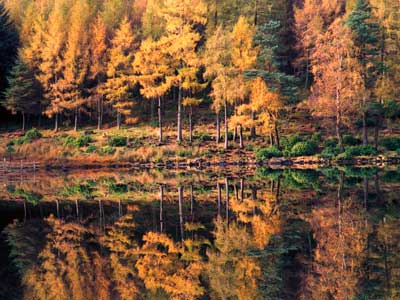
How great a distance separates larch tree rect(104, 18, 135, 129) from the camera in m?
56.3

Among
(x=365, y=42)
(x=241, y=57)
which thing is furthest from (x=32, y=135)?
(x=365, y=42)

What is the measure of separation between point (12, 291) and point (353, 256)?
7.76m

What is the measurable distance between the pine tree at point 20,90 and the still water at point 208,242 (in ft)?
96.8

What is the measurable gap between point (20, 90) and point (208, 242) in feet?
153

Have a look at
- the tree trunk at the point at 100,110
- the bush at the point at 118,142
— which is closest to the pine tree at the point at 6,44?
the tree trunk at the point at 100,110

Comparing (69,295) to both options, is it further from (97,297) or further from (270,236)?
(270,236)

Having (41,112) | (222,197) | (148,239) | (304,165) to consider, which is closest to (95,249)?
(148,239)

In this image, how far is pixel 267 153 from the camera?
153 feet

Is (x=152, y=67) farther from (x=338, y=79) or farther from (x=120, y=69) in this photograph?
(x=338, y=79)

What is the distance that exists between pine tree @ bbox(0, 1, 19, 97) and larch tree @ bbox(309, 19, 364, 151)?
109 ft

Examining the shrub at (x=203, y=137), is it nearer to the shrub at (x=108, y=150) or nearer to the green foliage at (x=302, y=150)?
the shrub at (x=108, y=150)

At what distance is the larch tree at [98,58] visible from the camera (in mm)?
58094

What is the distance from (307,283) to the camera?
1211 centimetres

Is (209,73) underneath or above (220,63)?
underneath
